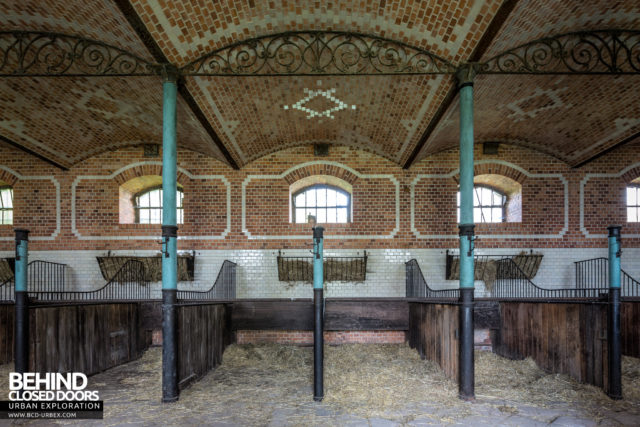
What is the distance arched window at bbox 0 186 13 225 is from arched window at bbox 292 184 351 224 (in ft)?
19.5

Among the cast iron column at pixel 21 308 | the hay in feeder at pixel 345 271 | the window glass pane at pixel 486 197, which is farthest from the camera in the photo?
the window glass pane at pixel 486 197

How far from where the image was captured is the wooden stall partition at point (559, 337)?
4754 millimetres

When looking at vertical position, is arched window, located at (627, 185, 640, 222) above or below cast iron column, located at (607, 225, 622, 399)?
above

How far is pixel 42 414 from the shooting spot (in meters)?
4.10

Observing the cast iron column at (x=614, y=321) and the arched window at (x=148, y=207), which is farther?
the arched window at (x=148, y=207)

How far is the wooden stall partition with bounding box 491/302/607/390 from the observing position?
4.75 m

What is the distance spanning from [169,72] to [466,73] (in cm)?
348

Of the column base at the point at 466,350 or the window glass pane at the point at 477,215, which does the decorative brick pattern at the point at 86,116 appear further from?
the window glass pane at the point at 477,215

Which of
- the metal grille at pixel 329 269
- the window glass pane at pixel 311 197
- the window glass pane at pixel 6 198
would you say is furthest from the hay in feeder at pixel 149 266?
the window glass pane at pixel 311 197

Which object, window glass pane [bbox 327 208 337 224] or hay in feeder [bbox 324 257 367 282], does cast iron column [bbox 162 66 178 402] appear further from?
window glass pane [bbox 327 208 337 224]

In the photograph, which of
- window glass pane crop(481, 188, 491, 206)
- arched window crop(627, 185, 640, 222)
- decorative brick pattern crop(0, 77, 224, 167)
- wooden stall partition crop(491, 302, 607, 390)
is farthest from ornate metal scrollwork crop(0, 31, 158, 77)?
arched window crop(627, 185, 640, 222)

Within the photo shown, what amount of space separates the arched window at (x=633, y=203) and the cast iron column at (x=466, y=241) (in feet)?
20.4

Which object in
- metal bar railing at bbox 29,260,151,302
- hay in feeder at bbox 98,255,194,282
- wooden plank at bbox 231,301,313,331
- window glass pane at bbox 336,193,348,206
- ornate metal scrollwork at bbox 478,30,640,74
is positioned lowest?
wooden plank at bbox 231,301,313,331

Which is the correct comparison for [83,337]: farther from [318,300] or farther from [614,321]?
[614,321]
